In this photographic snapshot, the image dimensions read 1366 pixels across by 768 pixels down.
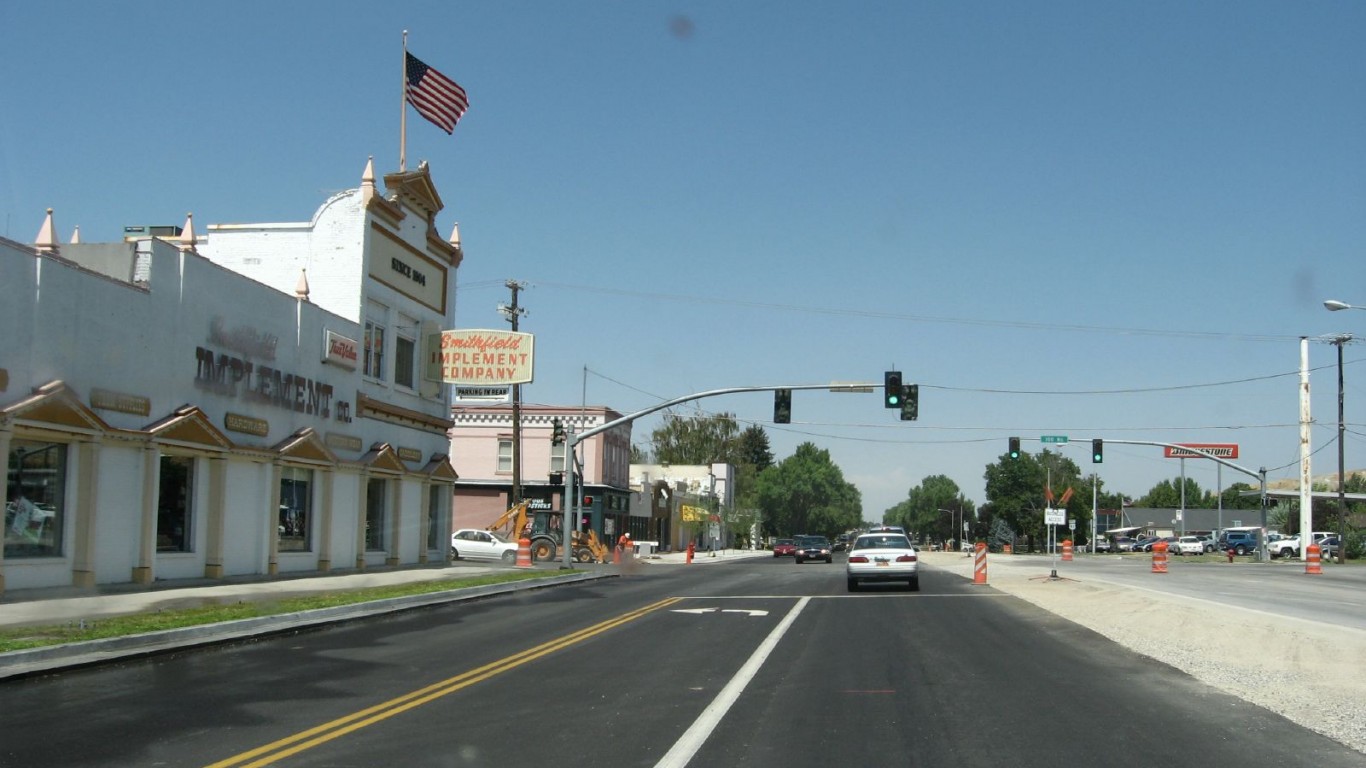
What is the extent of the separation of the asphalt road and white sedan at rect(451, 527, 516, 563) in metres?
26.8

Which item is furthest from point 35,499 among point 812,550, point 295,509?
point 812,550

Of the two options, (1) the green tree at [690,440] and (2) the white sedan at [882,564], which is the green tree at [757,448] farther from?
(2) the white sedan at [882,564]

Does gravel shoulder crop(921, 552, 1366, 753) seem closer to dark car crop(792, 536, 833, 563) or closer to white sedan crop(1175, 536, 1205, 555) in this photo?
dark car crop(792, 536, 833, 563)

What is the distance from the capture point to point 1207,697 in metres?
12.2

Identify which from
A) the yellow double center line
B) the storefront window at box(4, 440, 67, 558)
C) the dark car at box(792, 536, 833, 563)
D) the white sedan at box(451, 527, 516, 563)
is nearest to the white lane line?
the yellow double center line

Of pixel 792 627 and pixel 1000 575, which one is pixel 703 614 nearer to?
pixel 792 627

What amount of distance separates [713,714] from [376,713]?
10.1 feet

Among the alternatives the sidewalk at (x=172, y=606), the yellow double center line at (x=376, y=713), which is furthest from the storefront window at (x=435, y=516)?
the yellow double center line at (x=376, y=713)

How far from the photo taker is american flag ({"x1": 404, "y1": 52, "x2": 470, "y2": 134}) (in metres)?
34.1

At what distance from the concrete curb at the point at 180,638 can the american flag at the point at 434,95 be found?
15541 mm

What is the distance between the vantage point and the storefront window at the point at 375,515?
117 ft

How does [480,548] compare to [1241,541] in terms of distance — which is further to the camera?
[1241,541]

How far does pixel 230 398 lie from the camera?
26672 mm

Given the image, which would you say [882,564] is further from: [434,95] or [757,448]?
[757,448]
